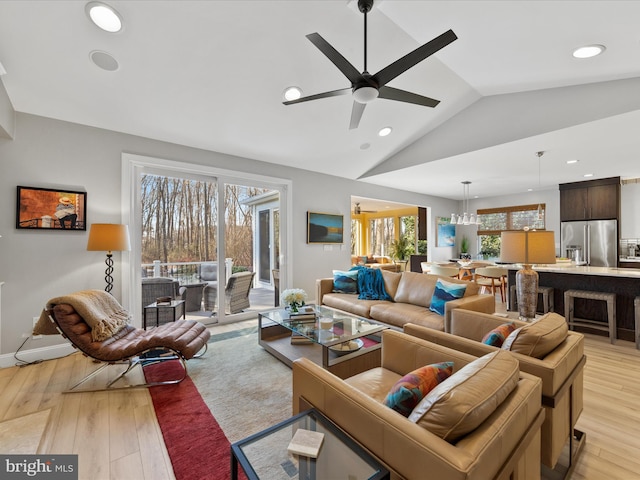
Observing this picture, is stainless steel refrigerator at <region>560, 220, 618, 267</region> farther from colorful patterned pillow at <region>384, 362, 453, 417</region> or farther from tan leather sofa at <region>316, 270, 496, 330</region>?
colorful patterned pillow at <region>384, 362, 453, 417</region>

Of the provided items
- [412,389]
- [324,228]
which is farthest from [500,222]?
[412,389]

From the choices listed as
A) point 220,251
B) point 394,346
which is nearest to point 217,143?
point 220,251

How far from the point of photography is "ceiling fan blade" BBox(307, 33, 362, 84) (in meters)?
1.95

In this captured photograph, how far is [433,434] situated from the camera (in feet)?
3.15

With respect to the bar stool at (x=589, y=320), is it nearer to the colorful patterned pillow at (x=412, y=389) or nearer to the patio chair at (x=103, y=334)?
the colorful patterned pillow at (x=412, y=389)

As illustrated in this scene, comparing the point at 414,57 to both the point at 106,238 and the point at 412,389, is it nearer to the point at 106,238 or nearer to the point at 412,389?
the point at 412,389

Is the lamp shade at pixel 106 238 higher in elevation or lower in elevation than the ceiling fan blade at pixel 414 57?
lower

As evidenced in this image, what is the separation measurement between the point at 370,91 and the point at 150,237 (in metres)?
3.38

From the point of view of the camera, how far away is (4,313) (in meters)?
2.96

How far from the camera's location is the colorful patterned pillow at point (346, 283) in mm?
4512

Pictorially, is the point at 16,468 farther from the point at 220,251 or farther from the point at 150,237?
the point at 220,251

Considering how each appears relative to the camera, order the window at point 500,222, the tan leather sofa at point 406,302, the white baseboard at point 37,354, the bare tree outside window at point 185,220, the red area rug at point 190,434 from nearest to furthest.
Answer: the red area rug at point 190,434
the white baseboard at point 37,354
the tan leather sofa at point 406,302
the bare tree outside window at point 185,220
the window at point 500,222

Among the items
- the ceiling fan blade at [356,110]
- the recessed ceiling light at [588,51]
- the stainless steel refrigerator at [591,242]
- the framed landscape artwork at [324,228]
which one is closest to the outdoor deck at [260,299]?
the framed landscape artwork at [324,228]

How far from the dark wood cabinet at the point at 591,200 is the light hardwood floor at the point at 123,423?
14.1 ft
